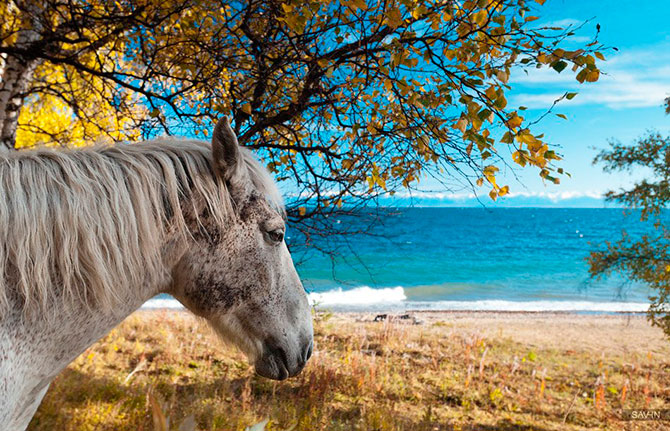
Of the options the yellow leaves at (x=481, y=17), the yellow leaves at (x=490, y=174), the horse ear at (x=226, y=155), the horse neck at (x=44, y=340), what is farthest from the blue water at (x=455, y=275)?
the horse neck at (x=44, y=340)

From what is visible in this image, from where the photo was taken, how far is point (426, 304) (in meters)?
24.6

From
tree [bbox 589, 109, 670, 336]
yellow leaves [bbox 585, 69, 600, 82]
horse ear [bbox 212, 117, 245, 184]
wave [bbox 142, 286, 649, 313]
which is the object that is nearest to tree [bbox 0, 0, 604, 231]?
yellow leaves [bbox 585, 69, 600, 82]

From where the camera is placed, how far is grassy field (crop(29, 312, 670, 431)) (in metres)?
4.44

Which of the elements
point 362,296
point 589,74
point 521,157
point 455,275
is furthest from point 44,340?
point 455,275

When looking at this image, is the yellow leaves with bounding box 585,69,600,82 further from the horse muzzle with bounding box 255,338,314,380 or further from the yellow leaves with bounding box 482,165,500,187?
the horse muzzle with bounding box 255,338,314,380

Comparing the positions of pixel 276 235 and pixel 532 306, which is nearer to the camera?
pixel 276 235

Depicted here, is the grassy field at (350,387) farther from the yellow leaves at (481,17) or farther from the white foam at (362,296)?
the white foam at (362,296)

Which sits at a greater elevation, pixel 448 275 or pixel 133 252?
pixel 133 252

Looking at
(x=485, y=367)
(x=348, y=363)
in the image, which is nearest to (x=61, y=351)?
(x=348, y=363)

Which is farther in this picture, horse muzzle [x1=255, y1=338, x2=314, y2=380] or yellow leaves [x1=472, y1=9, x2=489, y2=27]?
yellow leaves [x1=472, y1=9, x2=489, y2=27]

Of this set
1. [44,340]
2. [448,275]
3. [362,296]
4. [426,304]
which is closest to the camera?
[44,340]

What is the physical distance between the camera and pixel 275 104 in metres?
4.15

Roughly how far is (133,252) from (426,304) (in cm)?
2431

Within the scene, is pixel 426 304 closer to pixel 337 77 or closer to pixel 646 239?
pixel 646 239
